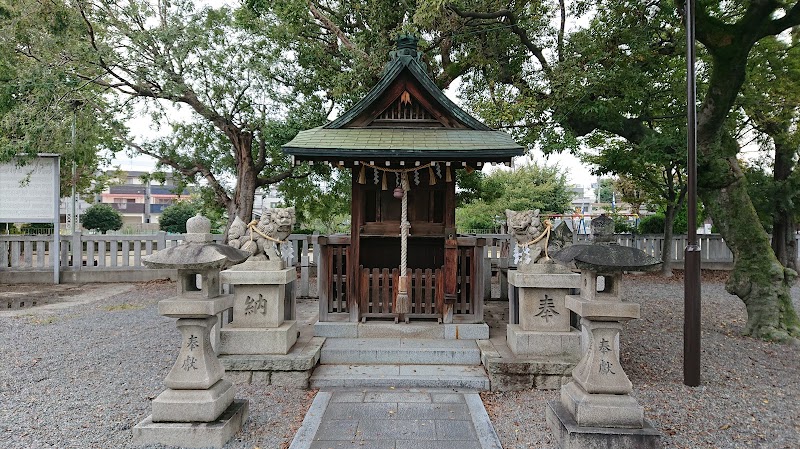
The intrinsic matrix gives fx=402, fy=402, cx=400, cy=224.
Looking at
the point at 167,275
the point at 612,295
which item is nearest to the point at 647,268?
the point at 612,295

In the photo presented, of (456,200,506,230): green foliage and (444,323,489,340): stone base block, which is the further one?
(456,200,506,230): green foliage

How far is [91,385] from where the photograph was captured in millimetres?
5445

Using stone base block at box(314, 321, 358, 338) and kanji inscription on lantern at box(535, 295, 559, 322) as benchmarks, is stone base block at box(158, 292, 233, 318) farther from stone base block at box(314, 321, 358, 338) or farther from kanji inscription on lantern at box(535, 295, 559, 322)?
kanji inscription on lantern at box(535, 295, 559, 322)

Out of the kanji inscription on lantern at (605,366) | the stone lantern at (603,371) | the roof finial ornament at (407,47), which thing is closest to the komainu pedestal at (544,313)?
the stone lantern at (603,371)

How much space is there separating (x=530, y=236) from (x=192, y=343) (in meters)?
4.62

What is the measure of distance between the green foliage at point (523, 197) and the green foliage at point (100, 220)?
21.1 m

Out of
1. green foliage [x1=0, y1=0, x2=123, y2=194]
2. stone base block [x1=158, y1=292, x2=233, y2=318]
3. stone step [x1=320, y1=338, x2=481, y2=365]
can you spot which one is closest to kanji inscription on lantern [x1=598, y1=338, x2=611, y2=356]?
stone step [x1=320, y1=338, x2=481, y2=365]

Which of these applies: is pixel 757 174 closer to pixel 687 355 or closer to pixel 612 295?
pixel 687 355

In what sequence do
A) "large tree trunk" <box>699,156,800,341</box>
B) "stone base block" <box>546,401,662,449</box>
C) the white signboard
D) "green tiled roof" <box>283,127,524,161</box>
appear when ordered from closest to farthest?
"stone base block" <box>546,401,662,449</box>
"green tiled roof" <box>283,127,524,161</box>
"large tree trunk" <box>699,156,800,341</box>
the white signboard

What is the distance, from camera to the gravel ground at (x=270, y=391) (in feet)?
13.9

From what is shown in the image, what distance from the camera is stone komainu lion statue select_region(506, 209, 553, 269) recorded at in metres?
5.96

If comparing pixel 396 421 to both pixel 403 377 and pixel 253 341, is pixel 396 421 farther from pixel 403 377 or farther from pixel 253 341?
pixel 253 341

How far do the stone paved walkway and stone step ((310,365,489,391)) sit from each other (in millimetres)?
108

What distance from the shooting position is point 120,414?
4625mm
